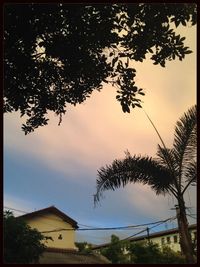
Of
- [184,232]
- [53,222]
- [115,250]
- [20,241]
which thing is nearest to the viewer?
[184,232]

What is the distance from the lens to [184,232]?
10617 mm

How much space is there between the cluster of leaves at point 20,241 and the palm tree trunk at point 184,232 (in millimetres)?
4646

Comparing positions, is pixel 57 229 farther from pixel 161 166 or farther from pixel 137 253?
pixel 161 166

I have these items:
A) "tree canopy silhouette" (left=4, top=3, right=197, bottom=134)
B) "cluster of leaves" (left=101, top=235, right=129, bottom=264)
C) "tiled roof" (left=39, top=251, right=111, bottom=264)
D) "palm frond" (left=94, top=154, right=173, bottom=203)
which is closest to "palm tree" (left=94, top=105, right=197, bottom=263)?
"palm frond" (left=94, top=154, right=173, bottom=203)

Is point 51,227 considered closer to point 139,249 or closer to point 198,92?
point 139,249

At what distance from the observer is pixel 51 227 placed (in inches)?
1223

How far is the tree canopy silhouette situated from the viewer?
26.0 ft

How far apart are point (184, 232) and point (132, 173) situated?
2221 millimetres

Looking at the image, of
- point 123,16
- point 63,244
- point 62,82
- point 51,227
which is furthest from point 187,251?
point 63,244

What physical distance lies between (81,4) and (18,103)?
2.63 metres

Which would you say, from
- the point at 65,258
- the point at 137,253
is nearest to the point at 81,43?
the point at 65,258

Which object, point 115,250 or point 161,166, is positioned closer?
point 161,166

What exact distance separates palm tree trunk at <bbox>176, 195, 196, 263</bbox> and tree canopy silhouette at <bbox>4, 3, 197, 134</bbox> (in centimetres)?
360

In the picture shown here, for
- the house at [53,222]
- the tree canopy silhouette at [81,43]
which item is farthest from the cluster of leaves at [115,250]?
the tree canopy silhouette at [81,43]
